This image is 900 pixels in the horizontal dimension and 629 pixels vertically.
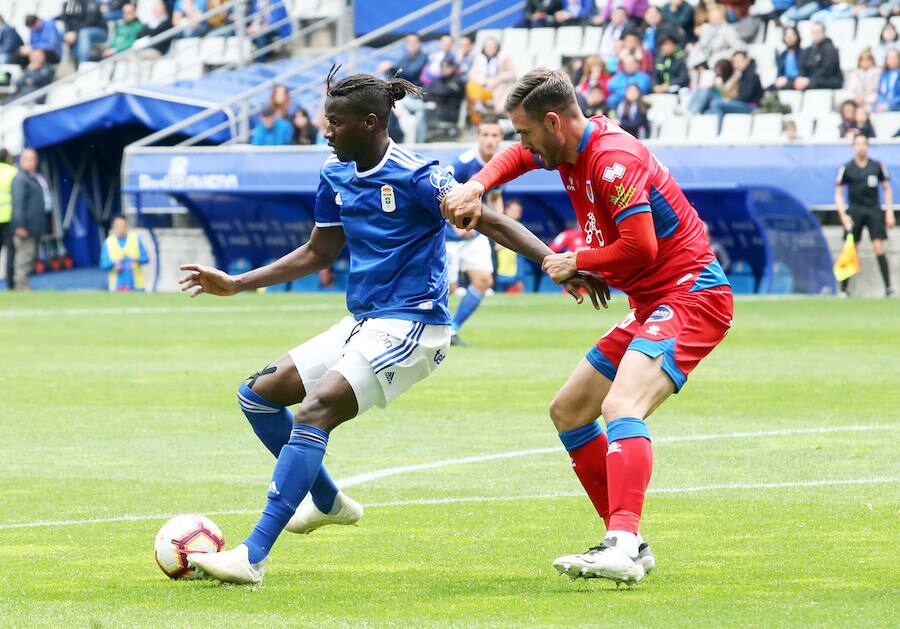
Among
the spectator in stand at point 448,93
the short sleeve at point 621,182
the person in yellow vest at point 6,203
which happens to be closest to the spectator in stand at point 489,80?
the spectator in stand at point 448,93

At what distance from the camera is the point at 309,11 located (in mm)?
33156

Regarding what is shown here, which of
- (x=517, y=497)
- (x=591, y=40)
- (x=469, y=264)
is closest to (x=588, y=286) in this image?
(x=517, y=497)

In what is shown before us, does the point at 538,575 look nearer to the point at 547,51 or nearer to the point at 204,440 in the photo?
the point at 204,440

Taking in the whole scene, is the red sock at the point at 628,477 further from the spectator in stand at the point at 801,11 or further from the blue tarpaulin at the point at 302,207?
the spectator in stand at the point at 801,11

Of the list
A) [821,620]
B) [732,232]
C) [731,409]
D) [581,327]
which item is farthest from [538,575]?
[732,232]

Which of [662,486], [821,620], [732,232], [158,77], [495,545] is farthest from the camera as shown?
[158,77]

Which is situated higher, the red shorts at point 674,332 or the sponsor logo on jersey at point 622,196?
the sponsor logo on jersey at point 622,196

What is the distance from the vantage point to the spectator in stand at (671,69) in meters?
26.4

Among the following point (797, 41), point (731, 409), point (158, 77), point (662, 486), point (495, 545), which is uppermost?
point (495, 545)

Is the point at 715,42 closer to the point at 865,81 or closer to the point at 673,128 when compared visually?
the point at 673,128

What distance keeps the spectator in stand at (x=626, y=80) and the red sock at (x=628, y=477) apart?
20.6 metres

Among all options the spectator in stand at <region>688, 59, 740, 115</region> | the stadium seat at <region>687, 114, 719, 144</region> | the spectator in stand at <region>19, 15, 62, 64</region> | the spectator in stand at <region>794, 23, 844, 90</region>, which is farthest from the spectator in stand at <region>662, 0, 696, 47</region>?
the spectator in stand at <region>19, 15, 62, 64</region>

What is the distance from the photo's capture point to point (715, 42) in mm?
26203

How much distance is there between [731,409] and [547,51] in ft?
61.4
